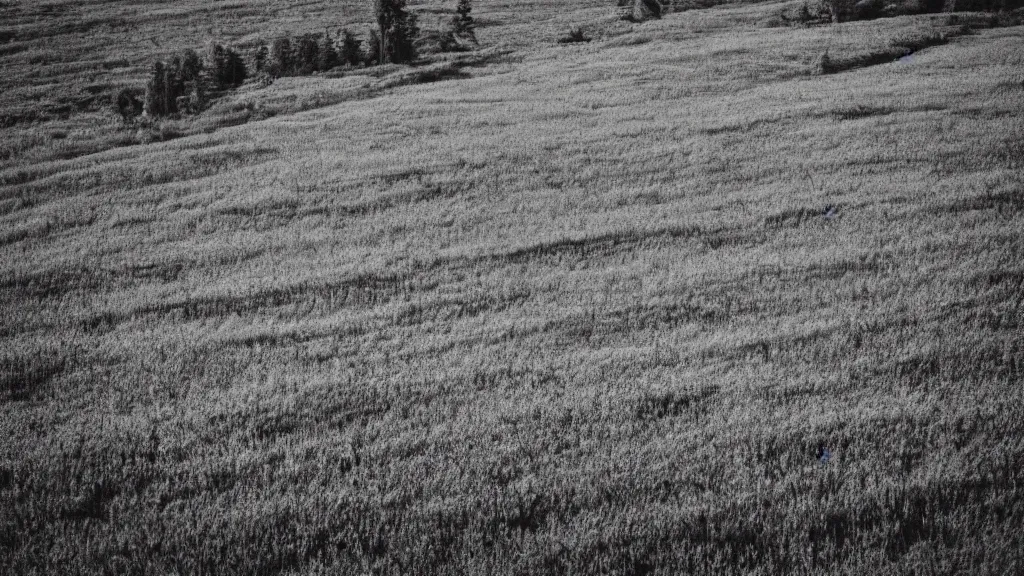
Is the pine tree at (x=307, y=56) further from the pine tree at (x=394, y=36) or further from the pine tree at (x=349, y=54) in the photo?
the pine tree at (x=394, y=36)

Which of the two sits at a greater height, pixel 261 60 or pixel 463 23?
pixel 463 23

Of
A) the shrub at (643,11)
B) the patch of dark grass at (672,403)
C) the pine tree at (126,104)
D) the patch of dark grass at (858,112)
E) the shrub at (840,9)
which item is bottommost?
the patch of dark grass at (672,403)

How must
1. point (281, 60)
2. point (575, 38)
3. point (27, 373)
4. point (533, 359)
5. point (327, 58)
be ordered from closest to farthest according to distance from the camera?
1. point (533, 359)
2. point (27, 373)
3. point (327, 58)
4. point (281, 60)
5. point (575, 38)

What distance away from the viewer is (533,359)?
7871 mm

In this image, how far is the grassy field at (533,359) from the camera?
4.97 m

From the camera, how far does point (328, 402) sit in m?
7.07

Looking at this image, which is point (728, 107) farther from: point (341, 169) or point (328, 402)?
point (328, 402)

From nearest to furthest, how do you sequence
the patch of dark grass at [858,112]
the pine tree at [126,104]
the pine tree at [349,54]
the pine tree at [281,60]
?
the patch of dark grass at [858,112] → the pine tree at [126,104] → the pine tree at [281,60] → the pine tree at [349,54]

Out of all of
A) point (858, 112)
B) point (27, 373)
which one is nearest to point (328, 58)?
point (858, 112)

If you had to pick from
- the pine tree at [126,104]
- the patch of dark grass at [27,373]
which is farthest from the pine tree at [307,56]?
the patch of dark grass at [27,373]

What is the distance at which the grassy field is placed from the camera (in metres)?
4.97

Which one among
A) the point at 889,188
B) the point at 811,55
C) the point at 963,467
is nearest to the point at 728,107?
the point at 889,188

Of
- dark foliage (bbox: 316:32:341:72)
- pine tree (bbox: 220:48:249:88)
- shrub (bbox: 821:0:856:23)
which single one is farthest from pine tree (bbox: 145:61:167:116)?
shrub (bbox: 821:0:856:23)

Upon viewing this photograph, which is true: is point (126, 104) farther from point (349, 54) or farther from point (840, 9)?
point (840, 9)
